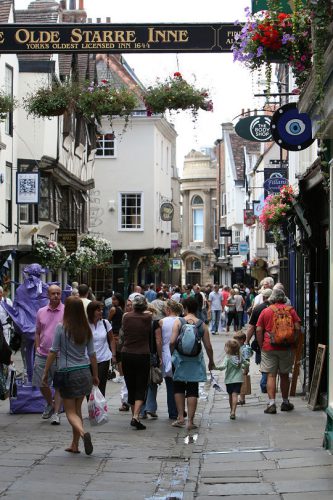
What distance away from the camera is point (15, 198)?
29.1 m

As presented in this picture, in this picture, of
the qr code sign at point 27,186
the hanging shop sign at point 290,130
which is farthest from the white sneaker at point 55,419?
the qr code sign at point 27,186

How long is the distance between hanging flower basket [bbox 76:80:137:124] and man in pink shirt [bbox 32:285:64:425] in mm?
6169

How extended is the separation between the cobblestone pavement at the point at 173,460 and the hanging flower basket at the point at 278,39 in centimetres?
424

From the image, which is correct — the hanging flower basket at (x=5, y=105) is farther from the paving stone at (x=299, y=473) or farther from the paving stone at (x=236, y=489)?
the paving stone at (x=236, y=489)

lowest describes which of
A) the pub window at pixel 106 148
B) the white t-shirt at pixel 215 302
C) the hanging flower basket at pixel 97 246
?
the white t-shirt at pixel 215 302

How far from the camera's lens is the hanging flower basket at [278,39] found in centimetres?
1084

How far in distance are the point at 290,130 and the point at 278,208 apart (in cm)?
941

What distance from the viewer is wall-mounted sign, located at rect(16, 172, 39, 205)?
2823 cm

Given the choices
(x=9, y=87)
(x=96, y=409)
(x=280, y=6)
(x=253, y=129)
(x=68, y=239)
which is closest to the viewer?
(x=96, y=409)

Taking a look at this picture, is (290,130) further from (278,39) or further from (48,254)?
(48,254)

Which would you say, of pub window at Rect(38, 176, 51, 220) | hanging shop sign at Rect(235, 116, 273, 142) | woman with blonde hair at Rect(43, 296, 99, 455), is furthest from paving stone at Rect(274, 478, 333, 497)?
pub window at Rect(38, 176, 51, 220)

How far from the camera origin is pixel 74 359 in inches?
426

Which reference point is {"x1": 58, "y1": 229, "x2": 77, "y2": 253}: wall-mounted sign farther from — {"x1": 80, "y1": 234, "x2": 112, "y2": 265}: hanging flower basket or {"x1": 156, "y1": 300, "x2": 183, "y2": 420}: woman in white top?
{"x1": 156, "y1": 300, "x2": 183, "y2": 420}: woman in white top

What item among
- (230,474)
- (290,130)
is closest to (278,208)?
(290,130)
